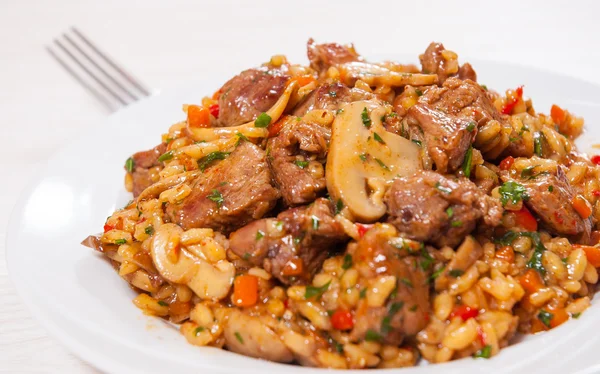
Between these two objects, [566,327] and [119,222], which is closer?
[566,327]

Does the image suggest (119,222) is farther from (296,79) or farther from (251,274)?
(296,79)

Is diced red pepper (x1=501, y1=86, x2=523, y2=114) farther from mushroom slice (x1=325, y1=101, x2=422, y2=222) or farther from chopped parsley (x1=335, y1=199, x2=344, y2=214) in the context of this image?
chopped parsley (x1=335, y1=199, x2=344, y2=214)

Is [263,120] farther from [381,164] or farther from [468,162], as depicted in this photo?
[468,162]

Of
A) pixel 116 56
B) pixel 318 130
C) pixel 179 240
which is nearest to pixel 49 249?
pixel 179 240

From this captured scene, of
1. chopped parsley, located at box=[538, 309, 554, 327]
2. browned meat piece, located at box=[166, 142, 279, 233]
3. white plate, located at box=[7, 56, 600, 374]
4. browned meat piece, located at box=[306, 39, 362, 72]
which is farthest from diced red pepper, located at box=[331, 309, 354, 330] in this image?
browned meat piece, located at box=[306, 39, 362, 72]

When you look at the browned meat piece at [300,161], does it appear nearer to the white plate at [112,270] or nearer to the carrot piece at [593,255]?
the white plate at [112,270]

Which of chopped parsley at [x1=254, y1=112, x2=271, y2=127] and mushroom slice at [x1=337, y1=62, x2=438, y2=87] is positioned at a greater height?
mushroom slice at [x1=337, y1=62, x2=438, y2=87]
